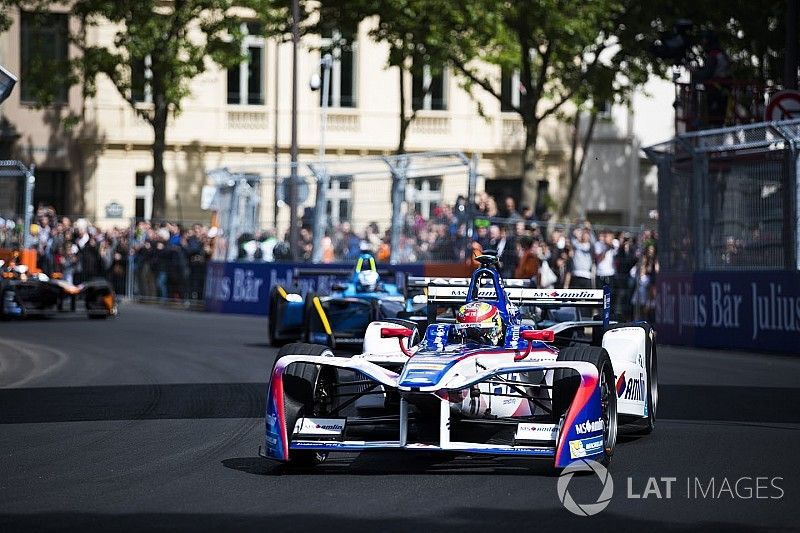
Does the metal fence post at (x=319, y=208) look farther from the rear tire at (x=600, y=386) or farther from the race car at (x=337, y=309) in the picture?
the rear tire at (x=600, y=386)

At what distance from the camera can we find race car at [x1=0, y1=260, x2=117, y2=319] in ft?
87.9

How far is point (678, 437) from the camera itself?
10.8 meters

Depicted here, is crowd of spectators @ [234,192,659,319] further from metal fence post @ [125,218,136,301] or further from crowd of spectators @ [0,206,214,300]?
metal fence post @ [125,218,136,301]

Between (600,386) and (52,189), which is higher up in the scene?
(52,189)

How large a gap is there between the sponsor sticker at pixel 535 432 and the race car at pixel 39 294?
19.1m

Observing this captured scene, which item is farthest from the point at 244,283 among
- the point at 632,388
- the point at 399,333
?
the point at 632,388

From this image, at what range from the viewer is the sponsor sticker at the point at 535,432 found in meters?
8.84

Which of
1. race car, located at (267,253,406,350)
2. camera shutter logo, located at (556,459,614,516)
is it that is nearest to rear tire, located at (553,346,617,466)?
camera shutter logo, located at (556,459,614,516)

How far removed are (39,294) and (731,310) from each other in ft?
41.7

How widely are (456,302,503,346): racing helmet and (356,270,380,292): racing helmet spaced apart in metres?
9.11

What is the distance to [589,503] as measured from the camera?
25.8 ft

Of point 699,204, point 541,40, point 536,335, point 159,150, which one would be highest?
→ point 541,40

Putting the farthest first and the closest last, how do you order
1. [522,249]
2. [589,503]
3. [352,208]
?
[352,208] < [522,249] < [589,503]

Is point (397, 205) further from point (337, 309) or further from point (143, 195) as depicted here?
point (143, 195)
